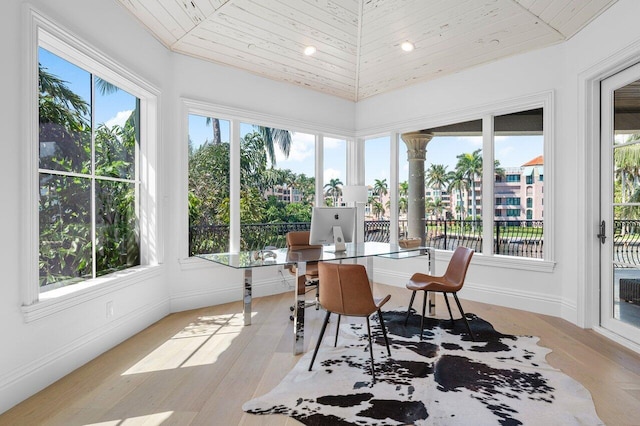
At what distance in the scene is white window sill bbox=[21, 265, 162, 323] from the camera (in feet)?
7.27

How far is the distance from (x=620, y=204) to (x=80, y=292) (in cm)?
465

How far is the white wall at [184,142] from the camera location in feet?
6.89

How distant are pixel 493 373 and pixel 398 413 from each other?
3.05 feet

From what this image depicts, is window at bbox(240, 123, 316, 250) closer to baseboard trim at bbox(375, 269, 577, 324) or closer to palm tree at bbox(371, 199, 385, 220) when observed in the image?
palm tree at bbox(371, 199, 385, 220)

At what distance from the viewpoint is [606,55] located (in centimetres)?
310

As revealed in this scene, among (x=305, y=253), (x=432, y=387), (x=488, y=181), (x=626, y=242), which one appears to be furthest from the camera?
(x=488, y=181)

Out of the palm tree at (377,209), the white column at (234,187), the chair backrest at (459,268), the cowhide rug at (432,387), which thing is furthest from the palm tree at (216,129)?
the chair backrest at (459,268)

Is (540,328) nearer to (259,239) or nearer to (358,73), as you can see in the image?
(259,239)

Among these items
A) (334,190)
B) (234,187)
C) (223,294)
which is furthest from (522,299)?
(234,187)

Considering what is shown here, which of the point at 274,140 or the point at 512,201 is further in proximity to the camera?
the point at 274,140

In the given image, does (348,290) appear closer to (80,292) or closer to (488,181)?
(80,292)

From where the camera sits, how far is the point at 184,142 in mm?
4000

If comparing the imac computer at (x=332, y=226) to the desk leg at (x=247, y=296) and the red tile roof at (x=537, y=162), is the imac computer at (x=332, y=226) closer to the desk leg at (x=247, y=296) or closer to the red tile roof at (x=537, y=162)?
the desk leg at (x=247, y=296)

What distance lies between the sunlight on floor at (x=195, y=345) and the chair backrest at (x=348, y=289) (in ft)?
3.61
